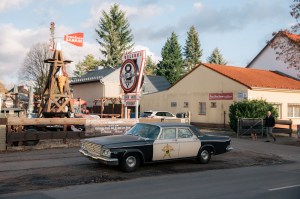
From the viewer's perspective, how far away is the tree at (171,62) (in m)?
63.3

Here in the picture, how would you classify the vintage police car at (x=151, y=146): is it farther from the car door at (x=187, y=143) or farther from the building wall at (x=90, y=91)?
the building wall at (x=90, y=91)

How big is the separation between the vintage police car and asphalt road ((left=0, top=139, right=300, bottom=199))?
941mm

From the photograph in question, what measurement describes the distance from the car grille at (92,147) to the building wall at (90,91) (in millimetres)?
36193

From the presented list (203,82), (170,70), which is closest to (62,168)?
(203,82)

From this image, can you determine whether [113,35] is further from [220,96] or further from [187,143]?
[187,143]

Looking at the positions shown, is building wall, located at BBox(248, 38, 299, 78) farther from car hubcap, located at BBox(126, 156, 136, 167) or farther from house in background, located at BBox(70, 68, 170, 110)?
car hubcap, located at BBox(126, 156, 136, 167)

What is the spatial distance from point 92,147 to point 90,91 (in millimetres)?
39225

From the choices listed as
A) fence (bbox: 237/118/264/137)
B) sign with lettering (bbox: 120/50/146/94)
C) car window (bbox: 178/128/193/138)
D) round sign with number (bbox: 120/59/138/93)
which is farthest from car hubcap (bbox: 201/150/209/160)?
fence (bbox: 237/118/264/137)

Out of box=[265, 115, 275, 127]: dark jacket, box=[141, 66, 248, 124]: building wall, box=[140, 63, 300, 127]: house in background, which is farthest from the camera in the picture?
box=[141, 66, 248, 124]: building wall

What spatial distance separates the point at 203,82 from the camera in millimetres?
34312

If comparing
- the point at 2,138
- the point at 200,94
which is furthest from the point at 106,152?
the point at 200,94

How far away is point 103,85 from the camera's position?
155 ft

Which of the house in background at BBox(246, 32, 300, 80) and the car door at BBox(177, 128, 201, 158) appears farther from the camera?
the house in background at BBox(246, 32, 300, 80)

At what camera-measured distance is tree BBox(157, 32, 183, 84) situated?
63281 millimetres
